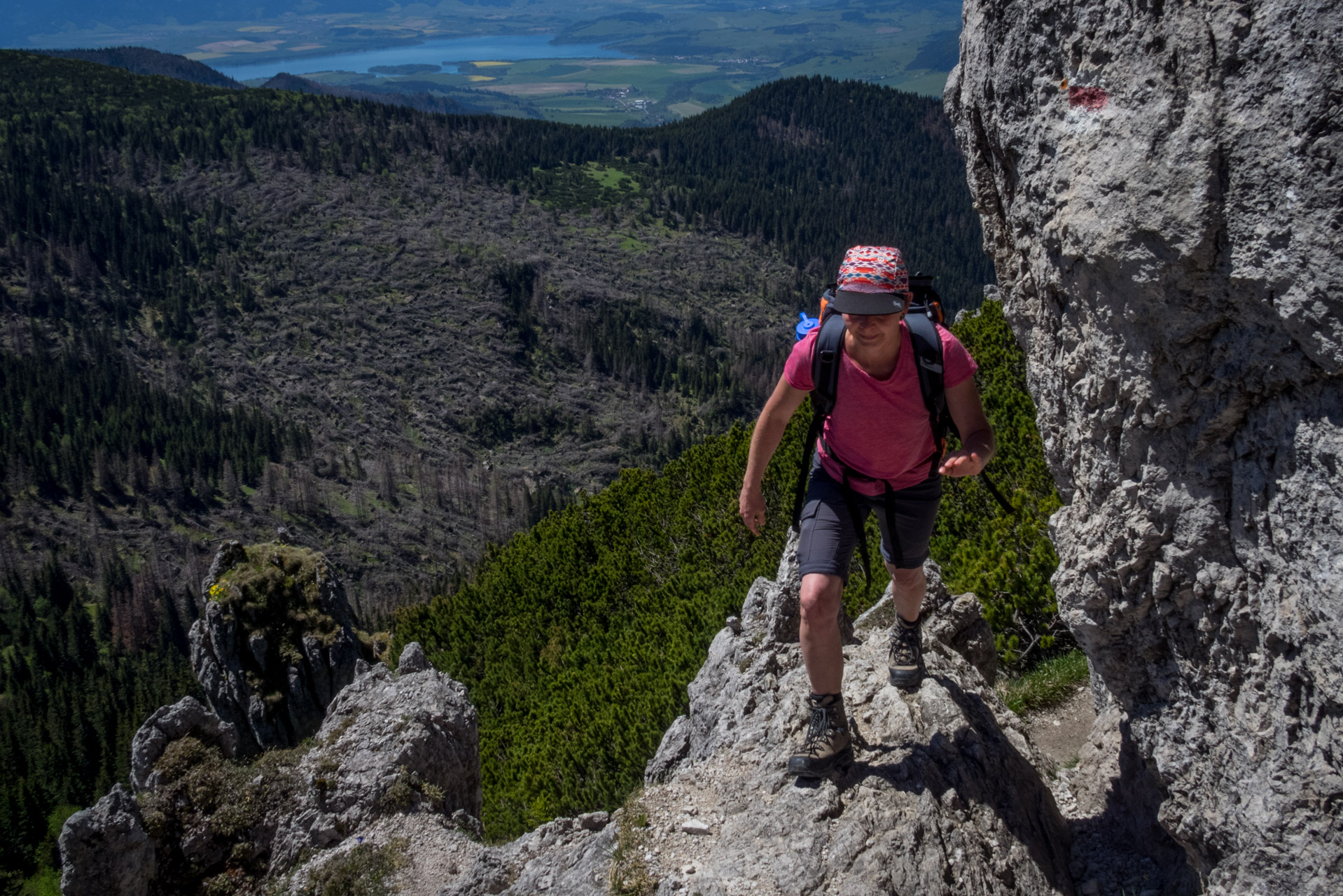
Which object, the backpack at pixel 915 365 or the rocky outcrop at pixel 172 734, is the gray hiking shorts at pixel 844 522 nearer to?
the backpack at pixel 915 365

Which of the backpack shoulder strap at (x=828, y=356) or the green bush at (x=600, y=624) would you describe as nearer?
the backpack shoulder strap at (x=828, y=356)

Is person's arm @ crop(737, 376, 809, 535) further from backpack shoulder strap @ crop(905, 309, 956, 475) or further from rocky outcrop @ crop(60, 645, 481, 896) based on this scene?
rocky outcrop @ crop(60, 645, 481, 896)

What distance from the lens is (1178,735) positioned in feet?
16.0

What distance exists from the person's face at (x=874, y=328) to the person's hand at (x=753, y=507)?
122 centimetres

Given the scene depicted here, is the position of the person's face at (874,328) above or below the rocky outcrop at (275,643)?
above

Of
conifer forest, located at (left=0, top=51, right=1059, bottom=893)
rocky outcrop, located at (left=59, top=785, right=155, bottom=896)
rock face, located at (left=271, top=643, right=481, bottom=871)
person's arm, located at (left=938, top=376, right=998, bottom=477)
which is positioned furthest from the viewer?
conifer forest, located at (left=0, top=51, right=1059, bottom=893)

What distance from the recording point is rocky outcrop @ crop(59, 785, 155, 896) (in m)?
9.46

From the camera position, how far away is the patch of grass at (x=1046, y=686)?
8.48 m

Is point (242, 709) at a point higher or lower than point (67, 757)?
higher

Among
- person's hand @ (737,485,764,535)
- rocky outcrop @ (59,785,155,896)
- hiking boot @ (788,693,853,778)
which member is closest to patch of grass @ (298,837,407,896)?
rocky outcrop @ (59,785,155,896)

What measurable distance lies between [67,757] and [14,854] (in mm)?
14881

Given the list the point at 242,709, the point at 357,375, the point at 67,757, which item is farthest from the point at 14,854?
the point at 357,375

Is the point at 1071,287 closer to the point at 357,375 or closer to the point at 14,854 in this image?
the point at 14,854

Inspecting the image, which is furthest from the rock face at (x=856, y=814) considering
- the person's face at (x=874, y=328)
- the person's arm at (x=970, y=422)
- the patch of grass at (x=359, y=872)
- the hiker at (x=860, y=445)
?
the person's face at (x=874, y=328)
